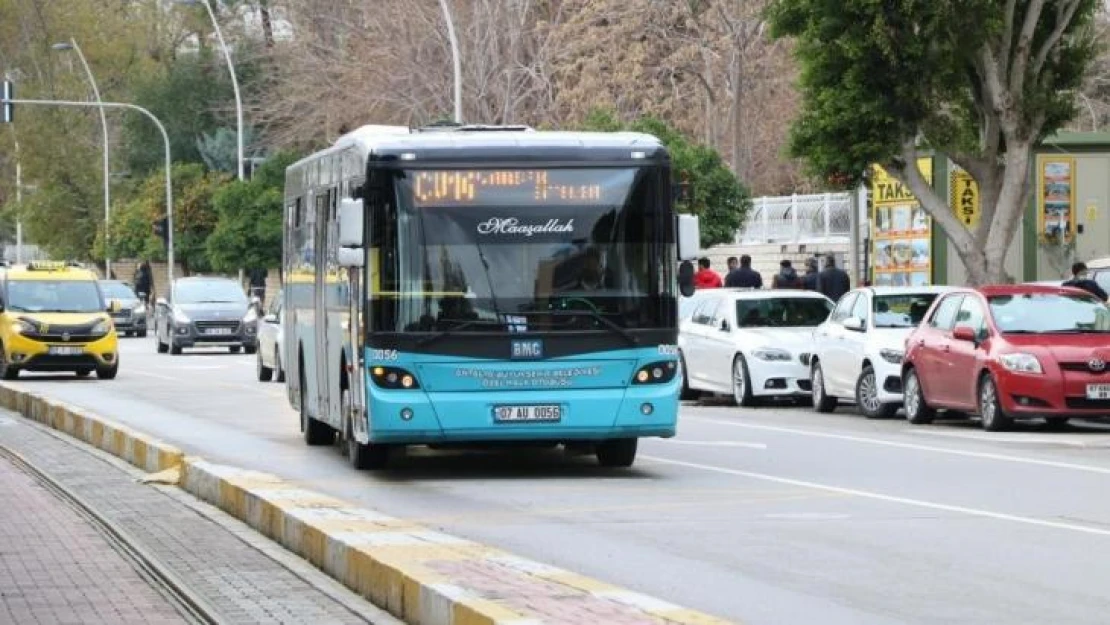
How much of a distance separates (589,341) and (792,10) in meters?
13.8

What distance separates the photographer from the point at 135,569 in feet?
43.1

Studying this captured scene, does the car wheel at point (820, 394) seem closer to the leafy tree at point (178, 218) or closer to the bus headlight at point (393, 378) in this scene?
the bus headlight at point (393, 378)

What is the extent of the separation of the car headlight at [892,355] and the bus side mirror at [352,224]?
37.4 feet

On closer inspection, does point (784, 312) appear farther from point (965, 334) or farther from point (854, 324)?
point (965, 334)

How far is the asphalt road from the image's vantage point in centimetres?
1159

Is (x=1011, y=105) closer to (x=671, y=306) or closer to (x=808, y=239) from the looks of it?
(x=671, y=306)

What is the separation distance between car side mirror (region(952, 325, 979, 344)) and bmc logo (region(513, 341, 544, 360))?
26.9 feet

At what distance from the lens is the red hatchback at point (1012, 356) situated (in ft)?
80.1

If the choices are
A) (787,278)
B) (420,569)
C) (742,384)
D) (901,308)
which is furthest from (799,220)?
(420,569)

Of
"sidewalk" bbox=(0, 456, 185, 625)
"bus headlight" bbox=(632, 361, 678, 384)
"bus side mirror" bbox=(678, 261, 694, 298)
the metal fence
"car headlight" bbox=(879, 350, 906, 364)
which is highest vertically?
the metal fence

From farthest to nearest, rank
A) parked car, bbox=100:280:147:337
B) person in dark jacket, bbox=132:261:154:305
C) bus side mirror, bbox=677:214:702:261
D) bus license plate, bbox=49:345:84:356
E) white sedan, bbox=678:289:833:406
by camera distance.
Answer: person in dark jacket, bbox=132:261:154:305
parked car, bbox=100:280:147:337
bus license plate, bbox=49:345:84:356
white sedan, bbox=678:289:833:406
bus side mirror, bbox=677:214:702:261

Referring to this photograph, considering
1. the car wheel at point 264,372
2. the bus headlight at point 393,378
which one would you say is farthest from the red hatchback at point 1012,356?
the car wheel at point 264,372

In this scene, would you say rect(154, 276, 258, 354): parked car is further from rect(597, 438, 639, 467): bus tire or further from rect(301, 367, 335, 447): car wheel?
rect(597, 438, 639, 467): bus tire

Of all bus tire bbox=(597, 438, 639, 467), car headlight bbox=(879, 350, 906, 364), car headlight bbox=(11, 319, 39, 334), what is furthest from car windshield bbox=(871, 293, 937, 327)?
car headlight bbox=(11, 319, 39, 334)
